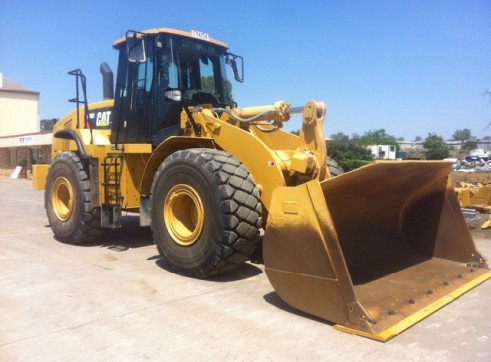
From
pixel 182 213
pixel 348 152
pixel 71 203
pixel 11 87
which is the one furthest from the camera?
pixel 11 87

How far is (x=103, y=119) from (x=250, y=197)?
388 cm

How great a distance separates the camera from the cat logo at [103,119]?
7.28 m

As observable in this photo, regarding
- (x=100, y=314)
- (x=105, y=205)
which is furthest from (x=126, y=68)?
(x=100, y=314)

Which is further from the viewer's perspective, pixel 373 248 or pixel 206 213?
pixel 373 248

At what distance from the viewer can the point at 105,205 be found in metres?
6.41

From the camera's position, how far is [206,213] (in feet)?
15.0

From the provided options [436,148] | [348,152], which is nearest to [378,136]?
[436,148]

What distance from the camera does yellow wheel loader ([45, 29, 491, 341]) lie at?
3.59 meters

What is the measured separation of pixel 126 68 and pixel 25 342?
4.31m

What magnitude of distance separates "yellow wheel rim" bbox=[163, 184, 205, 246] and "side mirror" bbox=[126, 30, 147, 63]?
1.76 m

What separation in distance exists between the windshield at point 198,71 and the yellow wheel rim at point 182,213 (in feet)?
5.23

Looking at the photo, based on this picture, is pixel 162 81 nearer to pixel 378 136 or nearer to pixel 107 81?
pixel 107 81

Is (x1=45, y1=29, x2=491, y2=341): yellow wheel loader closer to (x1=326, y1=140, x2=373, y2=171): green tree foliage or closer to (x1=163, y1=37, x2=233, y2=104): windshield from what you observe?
(x1=163, y1=37, x2=233, y2=104): windshield

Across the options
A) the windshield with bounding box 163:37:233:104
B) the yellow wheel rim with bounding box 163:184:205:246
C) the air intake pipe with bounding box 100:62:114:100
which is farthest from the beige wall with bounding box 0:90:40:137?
the yellow wheel rim with bounding box 163:184:205:246
